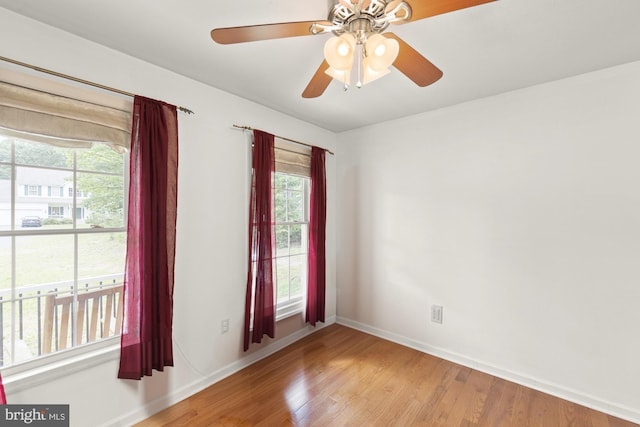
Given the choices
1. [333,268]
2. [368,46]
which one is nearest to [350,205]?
[333,268]

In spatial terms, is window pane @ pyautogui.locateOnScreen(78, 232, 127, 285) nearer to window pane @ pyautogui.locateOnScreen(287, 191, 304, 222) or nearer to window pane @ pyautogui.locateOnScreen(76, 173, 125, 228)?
window pane @ pyautogui.locateOnScreen(76, 173, 125, 228)

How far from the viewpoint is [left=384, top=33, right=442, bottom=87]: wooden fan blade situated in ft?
4.30

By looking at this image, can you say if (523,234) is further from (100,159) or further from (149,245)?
(100,159)

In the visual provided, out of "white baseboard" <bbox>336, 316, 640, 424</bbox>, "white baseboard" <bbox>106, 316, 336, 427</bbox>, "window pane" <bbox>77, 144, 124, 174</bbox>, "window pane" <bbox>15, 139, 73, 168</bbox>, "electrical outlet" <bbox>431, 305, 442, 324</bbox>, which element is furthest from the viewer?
"electrical outlet" <bbox>431, 305, 442, 324</bbox>

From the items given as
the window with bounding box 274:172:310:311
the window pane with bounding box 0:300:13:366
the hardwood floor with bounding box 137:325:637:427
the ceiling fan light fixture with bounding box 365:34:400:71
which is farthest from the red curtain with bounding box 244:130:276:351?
the ceiling fan light fixture with bounding box 365:34:400:71

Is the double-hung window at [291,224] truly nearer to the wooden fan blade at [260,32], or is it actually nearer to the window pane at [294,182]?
the window pane at [294,182]

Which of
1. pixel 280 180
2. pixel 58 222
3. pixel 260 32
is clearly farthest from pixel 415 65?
pixel 58 222

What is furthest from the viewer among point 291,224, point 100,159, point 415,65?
point 291,224

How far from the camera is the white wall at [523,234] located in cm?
201

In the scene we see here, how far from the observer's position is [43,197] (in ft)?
5.38

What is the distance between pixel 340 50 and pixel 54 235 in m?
1.93

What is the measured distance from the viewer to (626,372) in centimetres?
197

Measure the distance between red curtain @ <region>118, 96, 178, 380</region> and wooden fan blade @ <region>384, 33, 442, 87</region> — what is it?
1605 millimetres

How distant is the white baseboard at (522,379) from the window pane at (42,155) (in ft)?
10.4
